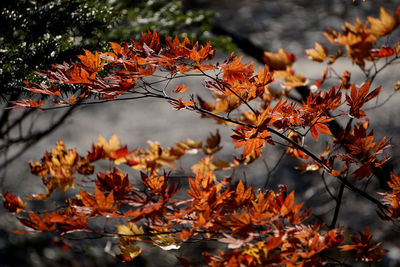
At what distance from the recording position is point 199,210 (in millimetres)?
772

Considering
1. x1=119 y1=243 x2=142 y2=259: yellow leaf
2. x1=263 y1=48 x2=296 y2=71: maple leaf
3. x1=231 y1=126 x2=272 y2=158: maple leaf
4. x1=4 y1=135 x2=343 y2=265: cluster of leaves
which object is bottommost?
x1=119 y1=243 x2=142 y2=259: yellow leaf

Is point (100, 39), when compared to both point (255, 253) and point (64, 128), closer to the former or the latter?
point (255, 253)

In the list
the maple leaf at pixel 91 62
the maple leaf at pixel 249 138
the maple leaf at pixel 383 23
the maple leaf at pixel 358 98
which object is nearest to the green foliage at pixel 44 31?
the maple leaf at pixel 91 62

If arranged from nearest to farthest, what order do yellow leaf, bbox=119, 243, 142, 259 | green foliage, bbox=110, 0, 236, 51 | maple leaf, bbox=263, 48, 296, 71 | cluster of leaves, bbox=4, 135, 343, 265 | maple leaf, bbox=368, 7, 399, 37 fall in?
cluster of leaves, bbox=4, 135, 343, 265 < yellow leaf, bbox=119, 243, 142, 259 < maple leaf, bbox=368, 7, 399, 37 < green foliage, bbox=110, 0, 236, 51 < maple leaf, bbox=263, 48, 296, 71

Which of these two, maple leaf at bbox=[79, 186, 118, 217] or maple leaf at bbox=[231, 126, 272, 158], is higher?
maple leaf at bbox=[231, 126, 272, 158]

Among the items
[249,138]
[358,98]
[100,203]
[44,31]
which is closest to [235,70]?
[249,138]

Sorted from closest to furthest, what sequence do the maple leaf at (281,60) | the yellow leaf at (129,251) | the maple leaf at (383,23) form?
the yellow leaf at (129,251)
the maple leaf at (383,23)
the maple leaf at (281,60)

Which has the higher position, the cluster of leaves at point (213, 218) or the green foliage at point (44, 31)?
the green foliage at point (44, 31)

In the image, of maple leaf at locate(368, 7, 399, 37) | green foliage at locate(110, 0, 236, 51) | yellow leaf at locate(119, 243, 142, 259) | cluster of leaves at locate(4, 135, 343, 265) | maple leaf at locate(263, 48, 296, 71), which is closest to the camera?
cluster of leaves at locate(4, 135, 343, 265)

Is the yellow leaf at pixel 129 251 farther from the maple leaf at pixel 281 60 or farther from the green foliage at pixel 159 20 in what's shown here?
the maple leaf at pixel 281 60

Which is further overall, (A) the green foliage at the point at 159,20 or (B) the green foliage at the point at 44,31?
(A) the green foliage at the point at 159,20

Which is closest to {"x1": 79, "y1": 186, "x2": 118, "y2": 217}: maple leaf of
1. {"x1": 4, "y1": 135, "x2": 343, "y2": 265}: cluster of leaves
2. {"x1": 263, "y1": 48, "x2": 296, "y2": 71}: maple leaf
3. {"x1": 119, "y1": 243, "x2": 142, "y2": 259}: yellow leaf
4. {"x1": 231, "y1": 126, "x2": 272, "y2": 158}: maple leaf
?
{"x1": 4, "y1": 135, "x2": 343, "y2": 265}: cluster of leaves

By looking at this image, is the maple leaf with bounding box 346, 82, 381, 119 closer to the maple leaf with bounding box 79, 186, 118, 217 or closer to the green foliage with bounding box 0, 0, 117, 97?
the maple leaf with bounding box 79, 186, 118, 217

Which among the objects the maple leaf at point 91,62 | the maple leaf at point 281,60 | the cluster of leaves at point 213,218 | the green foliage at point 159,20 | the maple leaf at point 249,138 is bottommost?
the cluster of leaves at point 213,218
